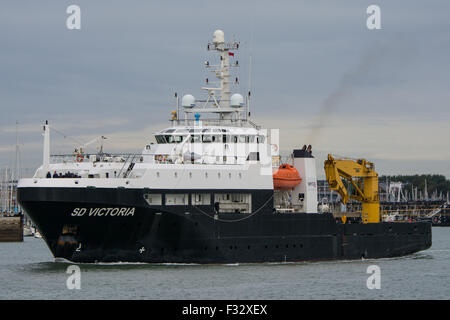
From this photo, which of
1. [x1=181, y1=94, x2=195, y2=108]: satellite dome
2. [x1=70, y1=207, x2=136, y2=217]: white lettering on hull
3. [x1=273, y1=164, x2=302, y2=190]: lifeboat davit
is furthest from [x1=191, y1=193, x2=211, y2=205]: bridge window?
[x1=181, y1=94, x2=195, y2=108]: satellite dome

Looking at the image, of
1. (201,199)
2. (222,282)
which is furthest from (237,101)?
(222,282)

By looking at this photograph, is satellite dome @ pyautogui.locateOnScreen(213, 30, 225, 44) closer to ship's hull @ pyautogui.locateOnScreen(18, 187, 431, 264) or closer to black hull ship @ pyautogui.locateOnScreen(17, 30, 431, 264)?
black hull ship @ pyautogui.locateOnScreen(17, 30, 431, 264)

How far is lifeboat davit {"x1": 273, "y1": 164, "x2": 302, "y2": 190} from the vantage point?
41.9 meters

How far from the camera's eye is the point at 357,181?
48281mm

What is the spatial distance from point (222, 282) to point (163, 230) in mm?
4948

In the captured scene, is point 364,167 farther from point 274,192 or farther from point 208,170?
point 208,170

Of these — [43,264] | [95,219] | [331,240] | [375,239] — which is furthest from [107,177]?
[375,239]

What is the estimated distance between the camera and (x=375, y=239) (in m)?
45.6

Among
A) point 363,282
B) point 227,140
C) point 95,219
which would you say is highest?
point 227,140

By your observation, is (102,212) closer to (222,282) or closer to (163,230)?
(163,230)

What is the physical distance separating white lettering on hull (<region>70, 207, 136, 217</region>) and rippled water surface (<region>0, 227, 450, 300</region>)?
7.51 feet

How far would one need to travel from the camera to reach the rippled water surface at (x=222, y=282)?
31.0 m
